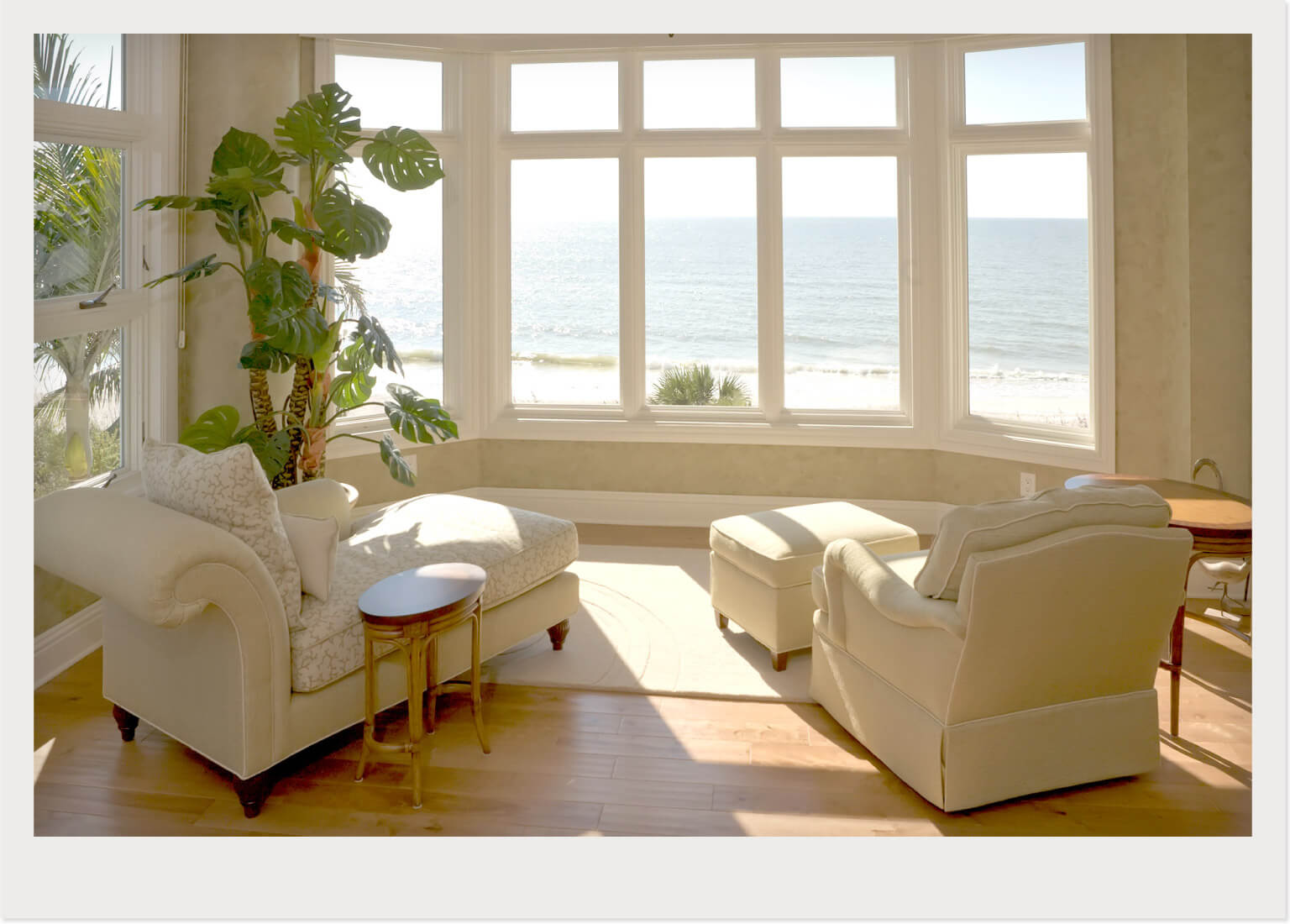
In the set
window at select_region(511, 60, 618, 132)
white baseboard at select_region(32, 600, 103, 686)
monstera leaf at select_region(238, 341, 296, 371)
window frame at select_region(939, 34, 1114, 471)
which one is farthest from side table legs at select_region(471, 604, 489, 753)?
window at select_region(511, 60, 618, 132)

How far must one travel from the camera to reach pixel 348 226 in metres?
4.59

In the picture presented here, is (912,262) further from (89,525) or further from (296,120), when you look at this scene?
(89,525)

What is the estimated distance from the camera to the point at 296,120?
4547 mm

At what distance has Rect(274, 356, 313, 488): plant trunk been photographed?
481 cm

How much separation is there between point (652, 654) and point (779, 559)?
0.65 meters

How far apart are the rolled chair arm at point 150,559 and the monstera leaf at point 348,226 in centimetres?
198

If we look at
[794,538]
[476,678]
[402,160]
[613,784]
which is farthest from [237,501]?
[402,160]

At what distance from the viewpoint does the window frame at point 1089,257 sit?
5.02m

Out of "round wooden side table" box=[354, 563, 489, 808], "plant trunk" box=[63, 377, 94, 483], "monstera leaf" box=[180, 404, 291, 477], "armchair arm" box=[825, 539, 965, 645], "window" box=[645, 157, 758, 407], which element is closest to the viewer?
"armchair arm" box=[825, 539, 965, 645]

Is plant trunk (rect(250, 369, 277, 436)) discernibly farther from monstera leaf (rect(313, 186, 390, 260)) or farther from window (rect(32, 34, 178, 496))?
monstera leaf (rect(313, 186, 390, 260))

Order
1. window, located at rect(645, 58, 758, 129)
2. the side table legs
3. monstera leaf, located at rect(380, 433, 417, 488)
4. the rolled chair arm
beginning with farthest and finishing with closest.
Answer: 1. window, located at rect(645, 58, 758, 129)
2. monstera leaf, located at rect(380, 433, 417, 488)
3. the side table legs
4. the rolled chair arm

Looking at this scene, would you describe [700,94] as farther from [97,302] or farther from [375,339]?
[97,302]

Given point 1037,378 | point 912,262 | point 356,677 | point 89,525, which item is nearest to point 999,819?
point 356,677

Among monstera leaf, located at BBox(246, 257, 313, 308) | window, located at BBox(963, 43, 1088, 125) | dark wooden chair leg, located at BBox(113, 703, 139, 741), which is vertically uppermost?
window, located at BBox(963, 43, 1088, 125)
